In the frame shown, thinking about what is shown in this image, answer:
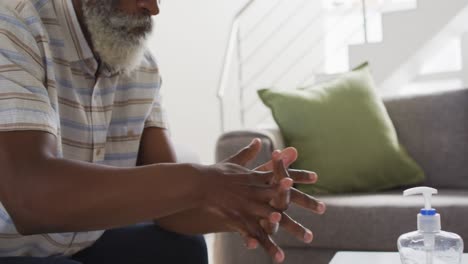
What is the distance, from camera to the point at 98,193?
78 centimetres

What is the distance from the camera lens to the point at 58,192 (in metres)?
0.78

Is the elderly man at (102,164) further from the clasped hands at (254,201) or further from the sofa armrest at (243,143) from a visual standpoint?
the sofa armrest at (243,143)

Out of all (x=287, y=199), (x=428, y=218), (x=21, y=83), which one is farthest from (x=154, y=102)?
(x=428, y=218)

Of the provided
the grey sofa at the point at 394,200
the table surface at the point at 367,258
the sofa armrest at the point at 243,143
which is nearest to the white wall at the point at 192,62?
the sofa armrest at the point at 243,143

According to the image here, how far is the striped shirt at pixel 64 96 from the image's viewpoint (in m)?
0.88

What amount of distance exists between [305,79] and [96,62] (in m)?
2.80

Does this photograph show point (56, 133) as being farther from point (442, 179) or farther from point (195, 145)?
point (195, 145)

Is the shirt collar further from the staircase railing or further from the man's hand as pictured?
the staircase railing

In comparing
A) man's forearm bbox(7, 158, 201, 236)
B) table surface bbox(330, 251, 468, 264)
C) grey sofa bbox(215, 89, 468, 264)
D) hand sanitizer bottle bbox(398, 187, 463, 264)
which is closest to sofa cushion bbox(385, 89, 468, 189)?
grey sofa bbox(215, 89, 468, 264)

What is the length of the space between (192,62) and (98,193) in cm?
251

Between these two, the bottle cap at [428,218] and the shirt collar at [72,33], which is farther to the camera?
the shirt collar at [72,33]

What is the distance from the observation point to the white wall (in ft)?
9.95

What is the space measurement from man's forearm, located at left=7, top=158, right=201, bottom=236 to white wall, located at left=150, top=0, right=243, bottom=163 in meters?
2.17

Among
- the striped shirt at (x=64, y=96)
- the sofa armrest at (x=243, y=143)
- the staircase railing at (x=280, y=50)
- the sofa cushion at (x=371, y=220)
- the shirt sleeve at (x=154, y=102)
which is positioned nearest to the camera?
the striped shirt at (x=64, y=96)
